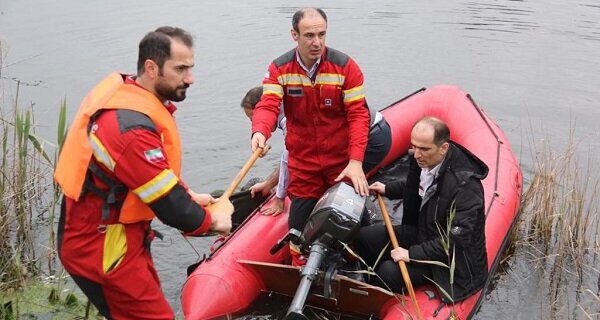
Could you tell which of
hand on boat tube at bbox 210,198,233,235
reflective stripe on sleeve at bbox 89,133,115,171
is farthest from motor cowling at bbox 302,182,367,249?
reflective stripe on sleeve at bbox 89,133,115,171

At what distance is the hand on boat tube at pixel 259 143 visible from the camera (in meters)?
3.64

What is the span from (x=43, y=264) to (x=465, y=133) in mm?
3419

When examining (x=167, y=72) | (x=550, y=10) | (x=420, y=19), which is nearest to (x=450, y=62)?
(x=420, y=19)

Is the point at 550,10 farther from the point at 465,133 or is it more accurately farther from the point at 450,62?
the point at 465,133

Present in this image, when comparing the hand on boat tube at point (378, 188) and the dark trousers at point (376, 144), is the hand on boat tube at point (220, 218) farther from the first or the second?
the dark trousers at point (376, 144)

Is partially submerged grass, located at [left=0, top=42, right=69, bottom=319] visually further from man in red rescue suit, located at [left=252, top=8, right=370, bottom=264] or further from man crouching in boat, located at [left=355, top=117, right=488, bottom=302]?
man crouching in boat, located at [left=355, top=117, right=488, bottom=302]

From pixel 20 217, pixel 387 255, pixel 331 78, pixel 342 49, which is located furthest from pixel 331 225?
pixel 342 49

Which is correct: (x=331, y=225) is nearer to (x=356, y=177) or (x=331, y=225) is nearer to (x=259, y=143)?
(x=356, y=177)

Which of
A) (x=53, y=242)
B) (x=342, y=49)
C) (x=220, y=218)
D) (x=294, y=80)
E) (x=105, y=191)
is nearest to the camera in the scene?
(x=105, y=191)

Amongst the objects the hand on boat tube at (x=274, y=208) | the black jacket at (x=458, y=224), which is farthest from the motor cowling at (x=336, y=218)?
the hand on boat tube at (x=274, y=208)

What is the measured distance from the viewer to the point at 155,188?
7.91ft

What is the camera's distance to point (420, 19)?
11.9 m

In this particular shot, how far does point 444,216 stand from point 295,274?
0.92 meters

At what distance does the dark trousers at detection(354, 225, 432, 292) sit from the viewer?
11.9 feet
